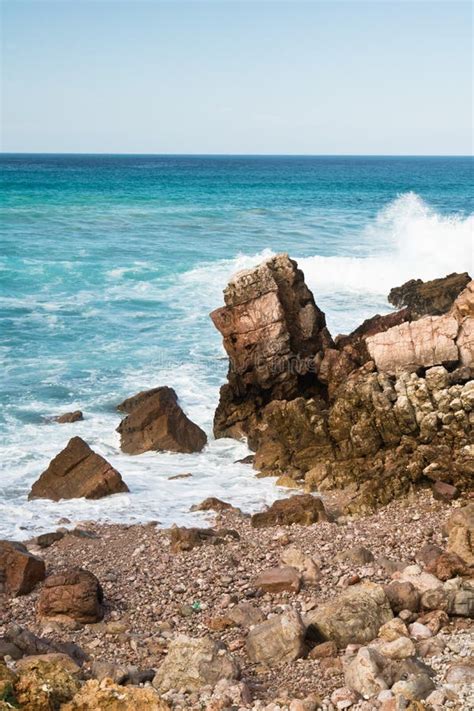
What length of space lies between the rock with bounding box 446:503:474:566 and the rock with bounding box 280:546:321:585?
6.21 feet

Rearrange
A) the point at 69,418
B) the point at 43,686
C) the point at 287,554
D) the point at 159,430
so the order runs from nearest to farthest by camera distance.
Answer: the point at 43,686 → the point at 287,554 → the point at 159,430 → the point at 69,418

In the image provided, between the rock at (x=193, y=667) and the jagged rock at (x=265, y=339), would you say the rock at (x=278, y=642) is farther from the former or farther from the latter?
the jagged rock at (x=265, y=339)

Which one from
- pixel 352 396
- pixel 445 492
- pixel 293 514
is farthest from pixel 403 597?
pixel 352 396

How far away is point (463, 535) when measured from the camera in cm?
1252

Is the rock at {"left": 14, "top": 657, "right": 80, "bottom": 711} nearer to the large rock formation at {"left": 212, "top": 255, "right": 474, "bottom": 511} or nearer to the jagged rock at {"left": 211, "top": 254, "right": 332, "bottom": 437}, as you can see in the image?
the large rock formation at {"left": 212, "top": 255, "right": 474, "bottom": 511}

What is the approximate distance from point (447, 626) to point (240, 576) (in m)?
3.12

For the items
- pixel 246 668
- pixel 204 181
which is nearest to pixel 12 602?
pixel 246 668

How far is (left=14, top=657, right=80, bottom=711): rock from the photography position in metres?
8.00

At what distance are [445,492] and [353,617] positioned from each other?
207 inches

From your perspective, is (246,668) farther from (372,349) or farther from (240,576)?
(372,349)

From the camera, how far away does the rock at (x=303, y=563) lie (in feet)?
40.2

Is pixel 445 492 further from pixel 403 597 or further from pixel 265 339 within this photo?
pixel 265 339

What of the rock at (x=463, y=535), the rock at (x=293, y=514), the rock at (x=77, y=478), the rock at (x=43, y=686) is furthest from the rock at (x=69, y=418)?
the rock at (x=43, y=686)

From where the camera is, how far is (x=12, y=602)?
12.2 metres
